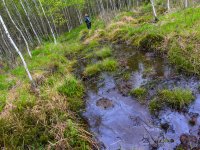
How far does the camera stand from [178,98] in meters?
5.94

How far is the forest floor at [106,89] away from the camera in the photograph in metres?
5.49

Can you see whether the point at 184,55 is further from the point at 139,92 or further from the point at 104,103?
the point at 104,103

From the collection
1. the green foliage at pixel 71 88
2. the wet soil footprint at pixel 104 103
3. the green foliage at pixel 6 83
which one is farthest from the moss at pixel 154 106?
the green foliage at pixel 6 83

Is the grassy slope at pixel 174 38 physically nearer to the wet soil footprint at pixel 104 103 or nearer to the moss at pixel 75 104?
the wet soil footprint at pixel 104 103

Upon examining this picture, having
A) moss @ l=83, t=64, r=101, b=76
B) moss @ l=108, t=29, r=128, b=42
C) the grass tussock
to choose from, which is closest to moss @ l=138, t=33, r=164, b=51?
moss @ l=108, t=29, r=128, b=42

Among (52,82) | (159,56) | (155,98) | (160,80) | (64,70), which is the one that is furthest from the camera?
(64,70)

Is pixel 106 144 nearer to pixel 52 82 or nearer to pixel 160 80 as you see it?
pixel 160 80

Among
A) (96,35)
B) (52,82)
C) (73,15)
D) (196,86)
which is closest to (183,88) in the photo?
(196,86)

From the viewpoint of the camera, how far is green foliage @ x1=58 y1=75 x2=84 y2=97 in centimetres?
758

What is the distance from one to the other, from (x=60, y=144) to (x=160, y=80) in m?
4.10

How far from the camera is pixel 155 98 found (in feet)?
21.4

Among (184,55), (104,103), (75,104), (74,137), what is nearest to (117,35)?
(184,55)

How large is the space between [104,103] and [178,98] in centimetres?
231

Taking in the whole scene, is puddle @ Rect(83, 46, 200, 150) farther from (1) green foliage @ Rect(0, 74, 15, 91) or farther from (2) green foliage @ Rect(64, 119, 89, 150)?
(1) green foliage @ Rect(0, 74, 15, 91)
